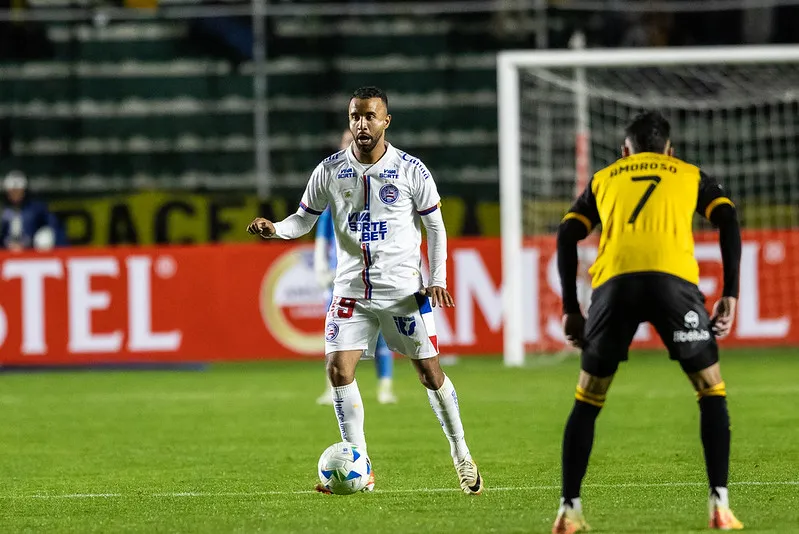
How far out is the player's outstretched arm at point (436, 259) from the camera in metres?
7.58

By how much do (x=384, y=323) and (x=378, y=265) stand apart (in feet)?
1.05

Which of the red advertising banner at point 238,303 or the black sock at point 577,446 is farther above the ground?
the black sock at point 577,446

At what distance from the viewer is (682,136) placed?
18859 mm

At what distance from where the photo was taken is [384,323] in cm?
774

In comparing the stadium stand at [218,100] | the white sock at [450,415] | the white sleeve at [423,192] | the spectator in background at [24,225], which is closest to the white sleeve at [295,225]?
the white sleeve at [423,192]

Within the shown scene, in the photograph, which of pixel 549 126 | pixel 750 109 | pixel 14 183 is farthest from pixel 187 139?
pixel 750 109

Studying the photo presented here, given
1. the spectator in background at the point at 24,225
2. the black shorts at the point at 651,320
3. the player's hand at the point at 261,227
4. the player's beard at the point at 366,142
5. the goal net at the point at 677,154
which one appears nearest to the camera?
the black shorts at the point at 651,320

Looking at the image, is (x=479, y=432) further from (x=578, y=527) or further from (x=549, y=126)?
(x=549, y=126)

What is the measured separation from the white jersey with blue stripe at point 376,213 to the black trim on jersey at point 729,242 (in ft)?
6.04

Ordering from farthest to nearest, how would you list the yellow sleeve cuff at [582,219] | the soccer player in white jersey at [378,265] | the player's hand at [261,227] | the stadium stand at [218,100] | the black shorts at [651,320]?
the stadium stand at [218,100] < the soccer player in white jersey at [378,265] < the player's hand at [261,227] < the yellow sleeve cuff at [582,219] < the black shorts at [651,320]

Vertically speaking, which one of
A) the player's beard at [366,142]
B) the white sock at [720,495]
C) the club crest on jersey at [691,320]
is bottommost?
the white sock at [720,495]

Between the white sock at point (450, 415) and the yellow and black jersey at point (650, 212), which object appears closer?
the yellow and black jersey at point (650, 212)

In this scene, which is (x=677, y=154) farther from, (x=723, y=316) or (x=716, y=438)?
(x=716, y=438)

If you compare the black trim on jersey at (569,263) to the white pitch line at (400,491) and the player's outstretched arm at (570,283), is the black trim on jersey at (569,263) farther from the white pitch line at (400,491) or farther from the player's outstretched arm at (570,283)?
the white pitch line at (400,491)
